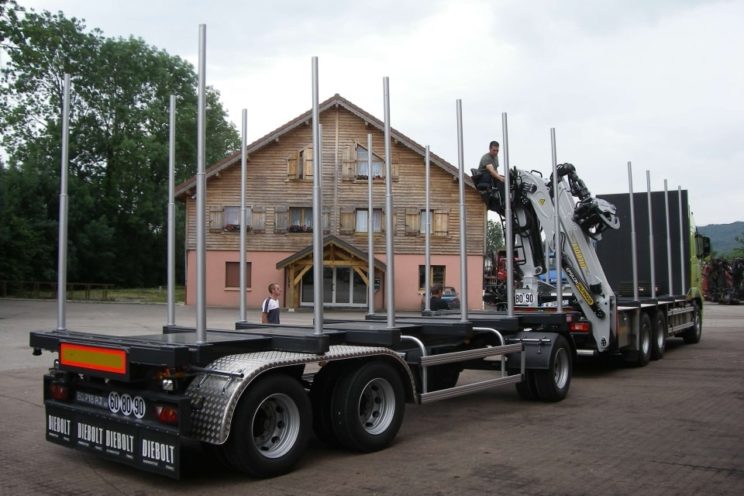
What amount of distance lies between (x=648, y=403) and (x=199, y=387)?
6.55 meters

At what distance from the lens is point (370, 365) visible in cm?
696

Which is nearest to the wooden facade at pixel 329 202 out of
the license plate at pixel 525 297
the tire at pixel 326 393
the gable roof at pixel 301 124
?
the gable roof at pixel 301 124

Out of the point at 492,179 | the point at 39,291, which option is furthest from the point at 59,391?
the point at 39,291

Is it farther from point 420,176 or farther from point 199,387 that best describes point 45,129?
point 199,387

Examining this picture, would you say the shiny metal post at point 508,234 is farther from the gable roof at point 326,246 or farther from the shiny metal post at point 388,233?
the gable roof at point 326,246

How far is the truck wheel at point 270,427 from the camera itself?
227 inches

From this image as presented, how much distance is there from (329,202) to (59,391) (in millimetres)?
32912

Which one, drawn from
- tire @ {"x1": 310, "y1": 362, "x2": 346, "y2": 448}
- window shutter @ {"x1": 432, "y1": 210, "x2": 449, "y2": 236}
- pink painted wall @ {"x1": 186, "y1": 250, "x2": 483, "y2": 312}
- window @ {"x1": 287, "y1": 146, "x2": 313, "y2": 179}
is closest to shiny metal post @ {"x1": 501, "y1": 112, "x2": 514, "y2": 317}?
tire @ {"x1": 310, "y1": 362, "x2": 346, "y2": 448}

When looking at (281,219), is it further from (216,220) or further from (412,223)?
(412,223)

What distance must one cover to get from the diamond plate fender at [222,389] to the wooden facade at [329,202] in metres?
30.3

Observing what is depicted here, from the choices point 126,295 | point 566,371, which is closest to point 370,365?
point 566,371

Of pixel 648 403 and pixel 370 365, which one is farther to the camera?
pixel 648 403

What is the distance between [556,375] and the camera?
32.9 feet

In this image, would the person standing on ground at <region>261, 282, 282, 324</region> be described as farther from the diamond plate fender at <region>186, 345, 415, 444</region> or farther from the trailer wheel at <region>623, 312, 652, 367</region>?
the trailer wheel at <region>623, 312, 652, 367</region>
